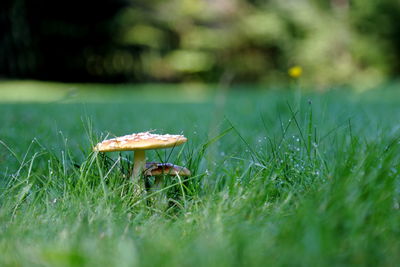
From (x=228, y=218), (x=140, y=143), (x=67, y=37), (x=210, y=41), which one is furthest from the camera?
(x=210, y=41)

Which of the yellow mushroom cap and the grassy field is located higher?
the yellow mushroom cap

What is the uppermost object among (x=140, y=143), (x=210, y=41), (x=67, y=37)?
(x=140, y=143)

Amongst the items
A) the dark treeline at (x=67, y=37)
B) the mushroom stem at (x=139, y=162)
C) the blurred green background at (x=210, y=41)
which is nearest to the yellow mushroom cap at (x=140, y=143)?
the mushroom stem at (x=139, y=162)

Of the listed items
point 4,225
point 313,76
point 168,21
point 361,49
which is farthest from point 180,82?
point 4,225

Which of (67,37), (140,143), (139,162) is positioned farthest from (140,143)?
(67,37)

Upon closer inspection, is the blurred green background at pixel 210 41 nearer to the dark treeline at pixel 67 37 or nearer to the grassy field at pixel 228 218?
the dark treeline at pixel 67 37

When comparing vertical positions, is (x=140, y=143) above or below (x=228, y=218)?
above

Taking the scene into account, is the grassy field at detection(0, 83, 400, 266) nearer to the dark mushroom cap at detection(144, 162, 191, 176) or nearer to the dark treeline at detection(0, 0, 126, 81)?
the dark mushroom cap at detection(144, 162, 191, 176)

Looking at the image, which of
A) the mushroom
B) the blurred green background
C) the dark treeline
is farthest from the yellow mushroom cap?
the blurred green background

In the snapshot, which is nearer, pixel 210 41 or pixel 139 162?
pixel 139 162

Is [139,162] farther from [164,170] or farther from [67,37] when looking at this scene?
[67,37]
